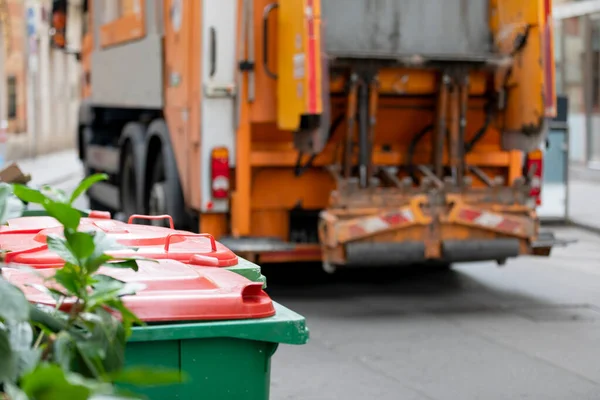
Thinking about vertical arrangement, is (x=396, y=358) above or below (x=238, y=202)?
below

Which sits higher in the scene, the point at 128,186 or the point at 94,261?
the point at 94,261

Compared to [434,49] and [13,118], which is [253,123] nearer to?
[434,49]

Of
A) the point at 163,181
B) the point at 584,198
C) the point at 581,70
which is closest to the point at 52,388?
the point at 163,181

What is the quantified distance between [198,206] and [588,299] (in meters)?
2.99

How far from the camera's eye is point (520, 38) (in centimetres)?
862

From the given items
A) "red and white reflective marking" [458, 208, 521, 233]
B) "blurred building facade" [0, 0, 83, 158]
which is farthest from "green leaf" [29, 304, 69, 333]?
"blurred building facade" [0, 0, 83, 158]

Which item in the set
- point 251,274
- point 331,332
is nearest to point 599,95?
point 331,332

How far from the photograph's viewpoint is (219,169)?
8359 millimetres

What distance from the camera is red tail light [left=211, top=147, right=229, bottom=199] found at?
8359 mm

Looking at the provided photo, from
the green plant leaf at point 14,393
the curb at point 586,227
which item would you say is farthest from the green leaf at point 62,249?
the curb at point 586,227

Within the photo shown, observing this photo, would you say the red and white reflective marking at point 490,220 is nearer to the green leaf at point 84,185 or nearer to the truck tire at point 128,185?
the truck tire at point 128,185

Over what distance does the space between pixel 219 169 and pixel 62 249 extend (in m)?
5.94

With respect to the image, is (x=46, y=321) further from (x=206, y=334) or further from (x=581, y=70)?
(x=581, y=70)

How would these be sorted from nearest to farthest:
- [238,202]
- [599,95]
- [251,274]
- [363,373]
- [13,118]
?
[251,274], [363,373], [238,202], [599,95], [13,118]
